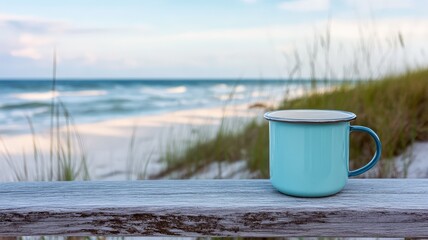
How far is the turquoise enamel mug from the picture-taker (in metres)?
0.75

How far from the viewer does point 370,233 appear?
77 cm

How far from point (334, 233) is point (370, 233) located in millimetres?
59

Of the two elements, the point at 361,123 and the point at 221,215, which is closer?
the point at 221,215

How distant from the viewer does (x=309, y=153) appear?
75 centimetres

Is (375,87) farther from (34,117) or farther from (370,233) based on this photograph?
(34,117)

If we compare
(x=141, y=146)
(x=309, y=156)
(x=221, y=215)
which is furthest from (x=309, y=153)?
(x=141, y=146)

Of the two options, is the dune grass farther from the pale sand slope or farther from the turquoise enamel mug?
the turquoise enamel mug

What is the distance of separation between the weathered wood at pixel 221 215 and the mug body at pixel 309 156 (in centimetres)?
3

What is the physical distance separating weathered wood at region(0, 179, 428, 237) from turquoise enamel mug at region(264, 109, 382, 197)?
0.03m

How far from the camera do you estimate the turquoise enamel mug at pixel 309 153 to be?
0.75 meters

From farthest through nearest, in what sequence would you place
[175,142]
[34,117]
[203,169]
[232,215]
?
1. [34,117]
2. [175,142]
3. [203,169]
4. [232,215]

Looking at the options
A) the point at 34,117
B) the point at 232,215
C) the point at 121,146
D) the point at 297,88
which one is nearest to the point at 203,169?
the point at 297,88

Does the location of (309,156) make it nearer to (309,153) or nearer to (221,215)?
(309,153)

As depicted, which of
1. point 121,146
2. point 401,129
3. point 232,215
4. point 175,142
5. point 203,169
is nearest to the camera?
point 232,215
